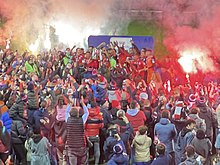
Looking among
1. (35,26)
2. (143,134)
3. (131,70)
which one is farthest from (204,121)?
(35,26)

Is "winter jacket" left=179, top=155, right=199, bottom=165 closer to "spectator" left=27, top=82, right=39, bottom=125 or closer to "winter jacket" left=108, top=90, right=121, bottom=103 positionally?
"spectator" left=27, top=82, right=39, bottom=125

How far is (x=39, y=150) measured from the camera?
8359 millimetres

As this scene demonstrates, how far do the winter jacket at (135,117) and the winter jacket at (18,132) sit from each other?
6.19 feet

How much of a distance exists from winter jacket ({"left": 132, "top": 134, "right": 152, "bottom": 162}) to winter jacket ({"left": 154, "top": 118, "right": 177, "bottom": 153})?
342 mm

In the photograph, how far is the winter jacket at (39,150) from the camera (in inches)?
328

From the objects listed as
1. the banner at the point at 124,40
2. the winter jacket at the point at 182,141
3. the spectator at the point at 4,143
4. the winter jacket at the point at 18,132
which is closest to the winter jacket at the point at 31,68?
the banner at the point at 124,40

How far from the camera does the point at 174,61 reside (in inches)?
746

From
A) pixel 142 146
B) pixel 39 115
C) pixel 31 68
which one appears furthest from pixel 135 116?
pixel 31 68

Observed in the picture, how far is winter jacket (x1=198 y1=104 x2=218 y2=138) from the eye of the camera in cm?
967

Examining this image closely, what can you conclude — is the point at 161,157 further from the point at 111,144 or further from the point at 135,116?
the point at 135,116

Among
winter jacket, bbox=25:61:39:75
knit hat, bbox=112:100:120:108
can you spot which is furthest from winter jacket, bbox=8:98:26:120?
winter jacket, bbox=25:61:39:75

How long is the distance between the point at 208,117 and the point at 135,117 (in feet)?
5.04

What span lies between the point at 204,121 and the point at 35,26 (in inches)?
558

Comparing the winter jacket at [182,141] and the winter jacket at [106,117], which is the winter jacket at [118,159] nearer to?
the winter jacket at [182,141]
